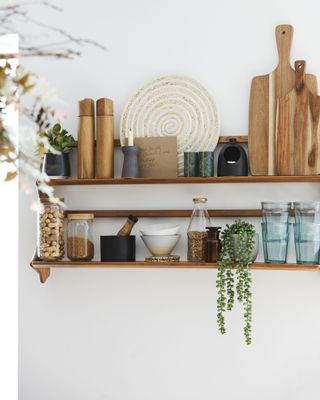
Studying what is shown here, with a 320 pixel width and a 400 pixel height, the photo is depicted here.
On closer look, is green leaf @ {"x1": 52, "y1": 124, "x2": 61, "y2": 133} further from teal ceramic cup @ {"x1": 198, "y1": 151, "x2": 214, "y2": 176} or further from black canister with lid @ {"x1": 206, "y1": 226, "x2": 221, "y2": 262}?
black canister with lid @ {"x1": 206, "y1": 226, "x2": 221, "y2": 262}

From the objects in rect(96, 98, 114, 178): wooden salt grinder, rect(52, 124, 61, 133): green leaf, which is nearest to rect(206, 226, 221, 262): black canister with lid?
rect(96, 98, 114, 178): wooden salt grinder

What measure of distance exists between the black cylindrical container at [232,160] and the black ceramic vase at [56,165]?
1.90 feet

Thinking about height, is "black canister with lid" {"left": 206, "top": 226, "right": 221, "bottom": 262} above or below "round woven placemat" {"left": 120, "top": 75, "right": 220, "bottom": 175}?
below

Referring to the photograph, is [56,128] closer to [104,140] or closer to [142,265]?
[104,140]

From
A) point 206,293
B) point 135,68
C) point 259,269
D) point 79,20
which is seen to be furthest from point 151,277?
point 79,20

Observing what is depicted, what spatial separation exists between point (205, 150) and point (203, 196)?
0.55ft

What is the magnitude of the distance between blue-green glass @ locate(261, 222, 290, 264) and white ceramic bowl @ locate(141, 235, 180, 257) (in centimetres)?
32

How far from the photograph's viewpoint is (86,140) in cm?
238

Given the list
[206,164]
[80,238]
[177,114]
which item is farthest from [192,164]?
[80,238]

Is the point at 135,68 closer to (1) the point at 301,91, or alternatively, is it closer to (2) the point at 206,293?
(1) the point at 301,91

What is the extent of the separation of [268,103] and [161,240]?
60 cm

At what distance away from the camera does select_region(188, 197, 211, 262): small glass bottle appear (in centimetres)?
221

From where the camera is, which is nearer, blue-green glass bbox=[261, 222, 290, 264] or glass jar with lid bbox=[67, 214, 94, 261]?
blue-green glass bbox=[261, 222, 290, 264]

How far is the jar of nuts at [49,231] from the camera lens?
2.32 meters
